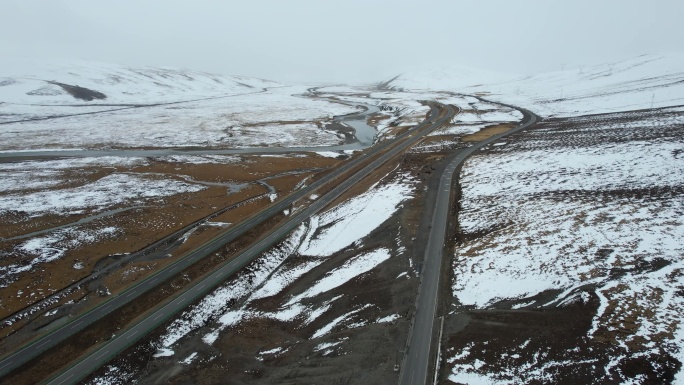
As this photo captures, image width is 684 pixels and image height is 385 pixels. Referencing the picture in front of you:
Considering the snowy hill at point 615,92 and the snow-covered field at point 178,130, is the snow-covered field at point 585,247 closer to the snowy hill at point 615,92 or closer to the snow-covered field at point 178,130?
the snowy hill at point 615,92

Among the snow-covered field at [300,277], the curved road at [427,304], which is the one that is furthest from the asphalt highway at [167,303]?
the curved road at [427,304]

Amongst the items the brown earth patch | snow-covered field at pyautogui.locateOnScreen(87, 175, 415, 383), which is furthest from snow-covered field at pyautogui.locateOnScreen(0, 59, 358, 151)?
snow-covered field at pyautogui.locateOnScreen(87, 175, 415, 383)

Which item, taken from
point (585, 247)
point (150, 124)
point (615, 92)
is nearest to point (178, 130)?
point (150, 124)

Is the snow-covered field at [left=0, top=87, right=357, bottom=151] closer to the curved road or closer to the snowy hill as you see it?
the curved road

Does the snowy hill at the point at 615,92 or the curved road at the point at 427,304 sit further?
the snowy hill at the point at 615,92

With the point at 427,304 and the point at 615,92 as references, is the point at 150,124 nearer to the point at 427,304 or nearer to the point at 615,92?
the point at 427,304
